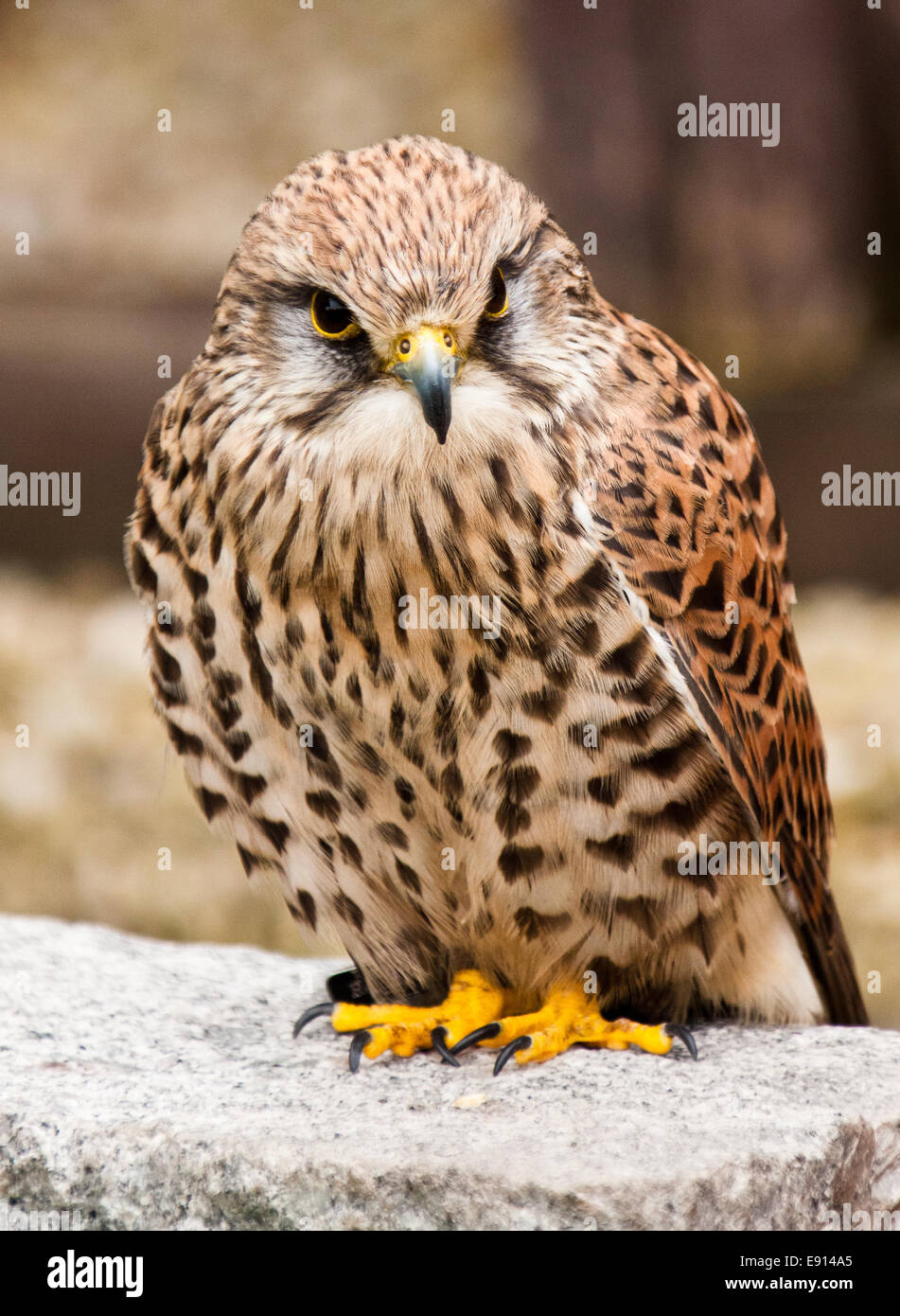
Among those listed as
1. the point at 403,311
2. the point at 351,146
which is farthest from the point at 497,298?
the point at 351,146

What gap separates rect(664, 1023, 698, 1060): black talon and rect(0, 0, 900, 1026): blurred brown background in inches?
95.2

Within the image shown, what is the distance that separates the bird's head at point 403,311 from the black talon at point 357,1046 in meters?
1.22

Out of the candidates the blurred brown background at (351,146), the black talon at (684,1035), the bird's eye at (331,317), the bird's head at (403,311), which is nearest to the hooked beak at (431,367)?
the bird's head at (403,311)

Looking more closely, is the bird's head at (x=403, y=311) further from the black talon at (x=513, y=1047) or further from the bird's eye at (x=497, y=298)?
the black talon at (x=513, y=1047)

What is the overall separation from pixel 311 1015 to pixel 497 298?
5.37 feet

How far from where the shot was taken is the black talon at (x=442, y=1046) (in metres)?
3.19

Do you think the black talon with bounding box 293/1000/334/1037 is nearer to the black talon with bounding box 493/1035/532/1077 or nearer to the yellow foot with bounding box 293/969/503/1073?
the yellow foot with bounding box 293/969/503/1073

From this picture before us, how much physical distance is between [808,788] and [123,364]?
208 inches

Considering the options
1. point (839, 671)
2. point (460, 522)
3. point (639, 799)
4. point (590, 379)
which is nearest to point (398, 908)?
point (639, 799)

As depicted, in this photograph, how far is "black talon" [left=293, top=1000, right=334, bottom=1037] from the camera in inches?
134

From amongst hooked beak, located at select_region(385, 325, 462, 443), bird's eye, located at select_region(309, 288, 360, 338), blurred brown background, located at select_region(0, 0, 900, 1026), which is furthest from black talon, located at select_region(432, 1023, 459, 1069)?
blurred brown background, located at select_region(0, 0, 900, 1026)

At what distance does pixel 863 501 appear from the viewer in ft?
24.7

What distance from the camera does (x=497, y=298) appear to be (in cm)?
264
